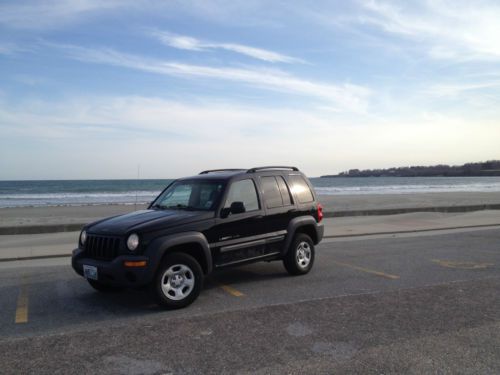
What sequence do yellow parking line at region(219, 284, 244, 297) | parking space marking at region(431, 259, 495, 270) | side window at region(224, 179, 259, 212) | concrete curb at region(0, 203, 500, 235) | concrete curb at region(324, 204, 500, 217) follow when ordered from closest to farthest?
yellow parking line at region(219, 284, 244, 297)
side window at region(224, 179, 259, 212)
parking space marking at region(431, 259, 495, 270)
concrete curb at region(0, 203, 500, 235)
concrete curb at region(324, 204, 500, 217)

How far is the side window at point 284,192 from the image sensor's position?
8.00m

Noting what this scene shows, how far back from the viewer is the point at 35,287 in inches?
297

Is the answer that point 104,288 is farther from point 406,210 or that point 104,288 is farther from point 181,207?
point 406,210

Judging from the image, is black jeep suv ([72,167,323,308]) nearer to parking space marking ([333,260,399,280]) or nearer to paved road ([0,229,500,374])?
paved road ([0,229,500,374])

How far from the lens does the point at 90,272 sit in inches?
247

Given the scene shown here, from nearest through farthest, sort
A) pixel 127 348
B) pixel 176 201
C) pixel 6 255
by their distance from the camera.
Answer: pixel 127 348, pixel 176 201, pixel 6 255

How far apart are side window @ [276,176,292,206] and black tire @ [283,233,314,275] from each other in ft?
1.98

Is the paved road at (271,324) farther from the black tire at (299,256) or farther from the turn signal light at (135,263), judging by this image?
the turn signal light at (135,263)

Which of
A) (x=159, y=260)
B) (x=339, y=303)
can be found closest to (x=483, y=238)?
(x=339, y=303)

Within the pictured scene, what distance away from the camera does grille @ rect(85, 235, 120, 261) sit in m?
6.14

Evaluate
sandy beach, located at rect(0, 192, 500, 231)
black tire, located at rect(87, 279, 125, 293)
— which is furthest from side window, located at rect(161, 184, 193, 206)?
sandy beach, located at rect(0, 192, 500, 231)

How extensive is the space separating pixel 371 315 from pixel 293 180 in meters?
3.16

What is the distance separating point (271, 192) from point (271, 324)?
2781 mm

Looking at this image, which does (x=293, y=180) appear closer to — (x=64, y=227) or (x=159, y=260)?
(x=159, y=260)
